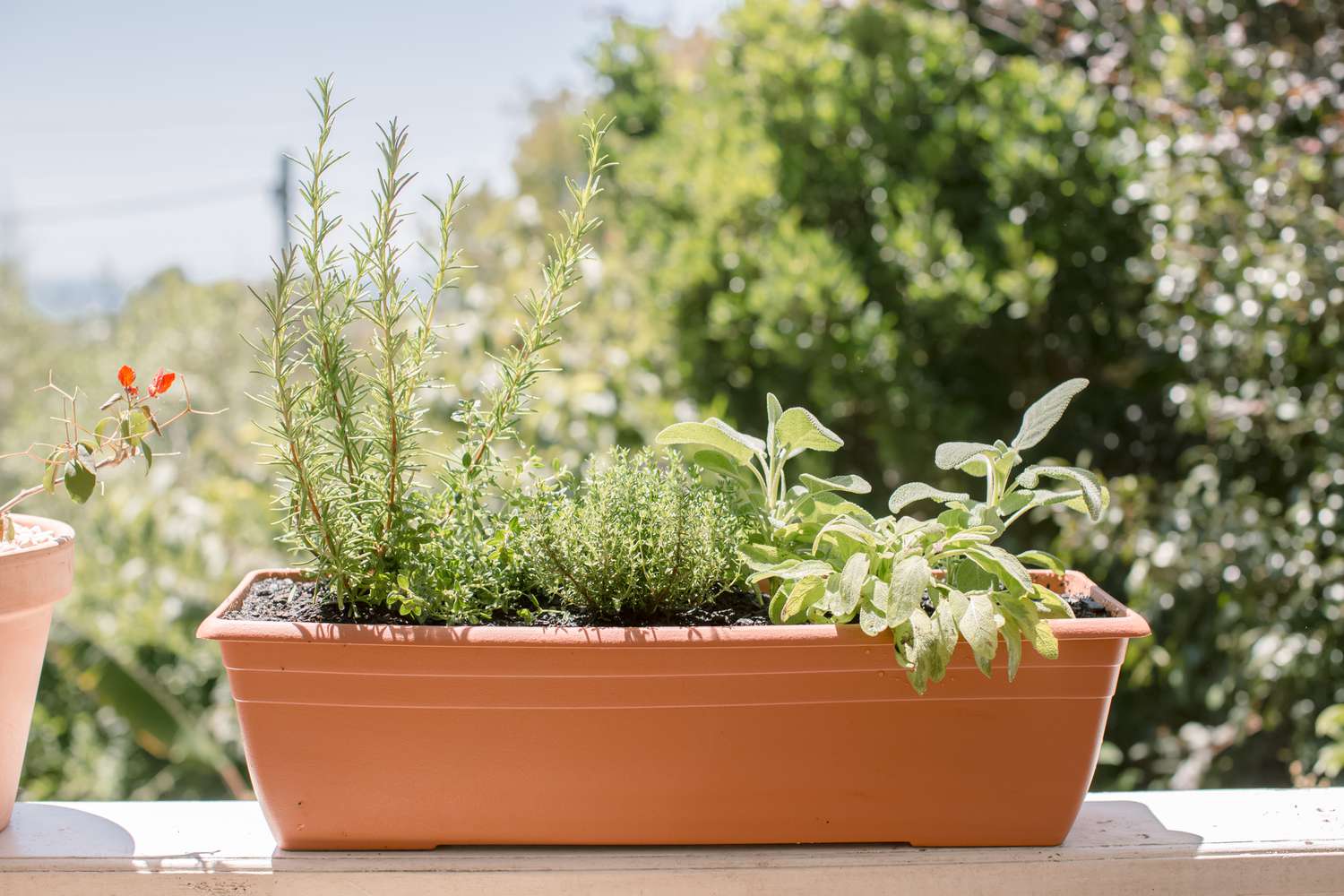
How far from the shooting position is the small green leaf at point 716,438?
0.85 meters

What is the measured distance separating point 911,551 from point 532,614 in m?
0.28

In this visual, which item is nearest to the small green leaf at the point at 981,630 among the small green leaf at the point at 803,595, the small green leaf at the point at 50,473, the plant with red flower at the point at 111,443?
the small green leaf at the point at 803,595

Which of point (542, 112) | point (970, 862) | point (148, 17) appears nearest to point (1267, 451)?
point (970, 862)

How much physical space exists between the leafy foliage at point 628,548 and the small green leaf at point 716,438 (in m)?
0.04

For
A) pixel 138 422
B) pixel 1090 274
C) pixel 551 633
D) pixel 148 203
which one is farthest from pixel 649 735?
pixel 148 203

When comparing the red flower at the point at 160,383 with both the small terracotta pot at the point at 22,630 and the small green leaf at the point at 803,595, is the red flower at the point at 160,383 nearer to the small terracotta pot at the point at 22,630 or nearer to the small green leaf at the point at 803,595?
the small terracotta pot at the point at 22,630

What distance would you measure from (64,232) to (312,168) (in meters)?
19.1

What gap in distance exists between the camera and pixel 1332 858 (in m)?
0.83

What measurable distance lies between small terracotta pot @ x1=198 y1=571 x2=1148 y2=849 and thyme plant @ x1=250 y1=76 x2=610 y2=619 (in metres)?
0.06

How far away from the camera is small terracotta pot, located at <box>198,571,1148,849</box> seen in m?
0.75

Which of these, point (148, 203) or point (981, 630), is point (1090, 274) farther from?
point (148, 203)

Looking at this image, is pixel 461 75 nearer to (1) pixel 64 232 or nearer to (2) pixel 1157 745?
(1) pixel 64 232

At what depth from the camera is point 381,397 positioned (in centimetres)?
78

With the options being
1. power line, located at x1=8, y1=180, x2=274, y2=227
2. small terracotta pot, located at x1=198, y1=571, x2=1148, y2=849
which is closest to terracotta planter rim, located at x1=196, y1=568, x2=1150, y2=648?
small terracotta pot, located at x1=198, y1=571, x2=1148, y2=849
